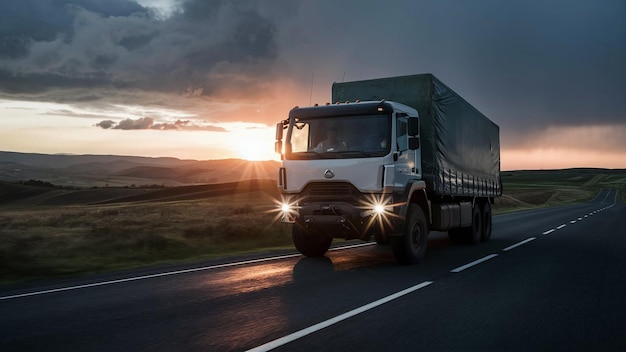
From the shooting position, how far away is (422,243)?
11.8 metres

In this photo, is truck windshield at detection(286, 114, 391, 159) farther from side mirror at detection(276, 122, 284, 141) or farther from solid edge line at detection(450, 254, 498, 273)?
solid edge line at detection(450, 254, 498, 273)

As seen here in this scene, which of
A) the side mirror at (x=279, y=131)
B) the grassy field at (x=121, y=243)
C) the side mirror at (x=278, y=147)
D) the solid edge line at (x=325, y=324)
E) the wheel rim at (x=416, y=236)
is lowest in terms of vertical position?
the grassy field at (x=121, y=243)

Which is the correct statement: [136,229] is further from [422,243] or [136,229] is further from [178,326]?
[178,326]

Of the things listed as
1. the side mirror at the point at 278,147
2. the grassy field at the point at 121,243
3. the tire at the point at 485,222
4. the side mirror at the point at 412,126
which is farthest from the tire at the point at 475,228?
the side mirror at the point at 278,147

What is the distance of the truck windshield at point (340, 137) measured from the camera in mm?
10758

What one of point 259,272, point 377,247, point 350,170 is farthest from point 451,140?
point 259,272

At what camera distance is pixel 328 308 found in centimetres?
674

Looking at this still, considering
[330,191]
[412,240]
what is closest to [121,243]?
[330,191]

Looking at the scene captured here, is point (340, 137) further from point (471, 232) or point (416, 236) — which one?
point (471, 232)

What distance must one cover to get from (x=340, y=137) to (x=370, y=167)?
975 millimetres

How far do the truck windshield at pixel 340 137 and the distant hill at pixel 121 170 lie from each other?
83.8 m

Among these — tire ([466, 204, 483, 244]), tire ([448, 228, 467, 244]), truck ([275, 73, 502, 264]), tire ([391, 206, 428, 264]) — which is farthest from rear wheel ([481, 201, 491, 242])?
tire ([391, 206, 428, 264])

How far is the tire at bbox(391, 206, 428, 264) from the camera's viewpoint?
36.2 ft

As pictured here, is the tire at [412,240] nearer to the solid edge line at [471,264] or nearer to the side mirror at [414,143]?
the solid edge line at [471,264]
